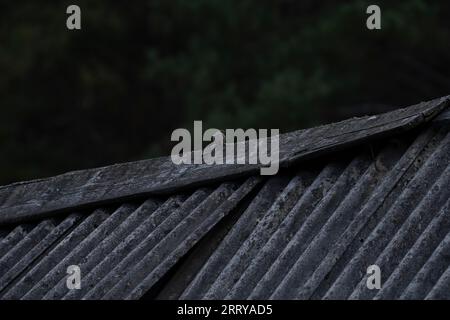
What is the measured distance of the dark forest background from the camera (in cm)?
1986

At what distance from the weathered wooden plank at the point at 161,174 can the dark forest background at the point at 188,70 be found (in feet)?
43.5

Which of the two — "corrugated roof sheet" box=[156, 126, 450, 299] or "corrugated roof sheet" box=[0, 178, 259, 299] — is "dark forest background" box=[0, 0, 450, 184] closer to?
"corrugated roof sheet" box=[0, 178, 259, 299]

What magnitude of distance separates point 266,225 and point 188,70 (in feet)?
57.7

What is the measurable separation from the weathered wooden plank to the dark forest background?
1327 centimetres

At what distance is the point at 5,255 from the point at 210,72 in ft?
54.7

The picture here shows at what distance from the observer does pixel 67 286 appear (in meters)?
4.84

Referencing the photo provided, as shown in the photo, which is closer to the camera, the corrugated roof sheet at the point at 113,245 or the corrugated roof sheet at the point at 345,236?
the corrugated roof sheet at the point at 345,236

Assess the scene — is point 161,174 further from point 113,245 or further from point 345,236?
point 345,236

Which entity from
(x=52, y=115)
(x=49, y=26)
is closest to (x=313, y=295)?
(x=49, y=26)

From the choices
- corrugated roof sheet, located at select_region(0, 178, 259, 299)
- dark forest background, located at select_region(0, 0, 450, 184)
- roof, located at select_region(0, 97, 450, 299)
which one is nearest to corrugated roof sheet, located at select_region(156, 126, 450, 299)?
roof, located at select_region(0, 97, 450, 299)

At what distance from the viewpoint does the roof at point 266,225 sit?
4.25m

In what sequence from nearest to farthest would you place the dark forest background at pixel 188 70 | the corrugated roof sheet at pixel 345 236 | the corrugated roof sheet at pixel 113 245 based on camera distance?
1. the corrugated roof sheet at pixel 345 236
2. the corrugated roof sheet at pixel 113 245
3. the dark forest background at pixel 188 70

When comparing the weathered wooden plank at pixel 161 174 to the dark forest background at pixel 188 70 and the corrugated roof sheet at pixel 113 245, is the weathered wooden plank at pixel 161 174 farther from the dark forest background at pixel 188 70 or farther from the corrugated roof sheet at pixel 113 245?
the dark forest background at pixel 188 70

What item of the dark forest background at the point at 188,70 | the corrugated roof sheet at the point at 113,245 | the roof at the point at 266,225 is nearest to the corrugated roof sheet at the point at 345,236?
the roof at the point at 266,225
